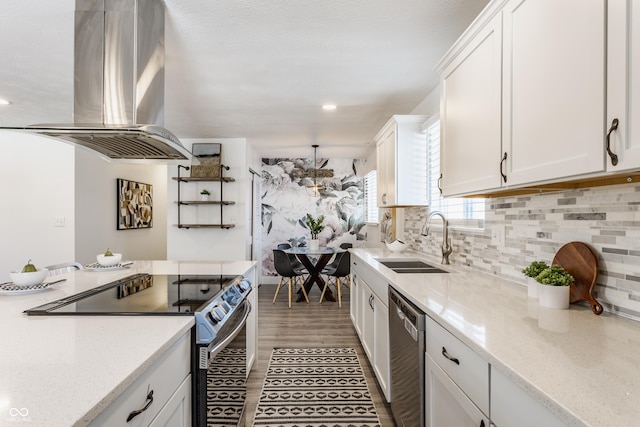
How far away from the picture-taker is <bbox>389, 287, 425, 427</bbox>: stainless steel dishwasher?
146 cm

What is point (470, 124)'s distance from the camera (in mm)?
1689

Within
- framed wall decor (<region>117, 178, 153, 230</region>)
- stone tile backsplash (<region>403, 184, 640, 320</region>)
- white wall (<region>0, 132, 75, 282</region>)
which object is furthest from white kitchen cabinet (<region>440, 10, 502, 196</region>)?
framed wall decor (<region>117, 178, 153, 230</region>)

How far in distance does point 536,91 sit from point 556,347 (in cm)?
85

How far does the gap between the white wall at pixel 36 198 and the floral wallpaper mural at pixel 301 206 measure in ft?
9.91

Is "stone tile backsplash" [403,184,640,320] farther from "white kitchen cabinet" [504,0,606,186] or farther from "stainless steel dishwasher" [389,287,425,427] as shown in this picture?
"stainless steel dishwasher" [389,287,425,427]

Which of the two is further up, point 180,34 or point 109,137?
point 180,34

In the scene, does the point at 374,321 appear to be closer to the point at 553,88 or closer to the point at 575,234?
the point at 575,234

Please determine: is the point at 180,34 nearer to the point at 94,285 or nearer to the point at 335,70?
the point at 335,70

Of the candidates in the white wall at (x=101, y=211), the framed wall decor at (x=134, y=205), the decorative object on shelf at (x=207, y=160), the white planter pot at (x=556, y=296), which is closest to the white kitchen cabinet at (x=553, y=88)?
the white planter pot at (x=556, y=296)

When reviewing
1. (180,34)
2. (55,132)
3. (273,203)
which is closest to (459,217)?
(180,34)

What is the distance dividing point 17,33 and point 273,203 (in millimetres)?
4444

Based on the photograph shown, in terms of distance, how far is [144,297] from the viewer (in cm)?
149

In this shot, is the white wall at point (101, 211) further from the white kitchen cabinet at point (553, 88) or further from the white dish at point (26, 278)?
the white kitchen cabinet at point (553, 88)

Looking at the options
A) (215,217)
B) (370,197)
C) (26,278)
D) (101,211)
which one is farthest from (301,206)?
(26,278)
